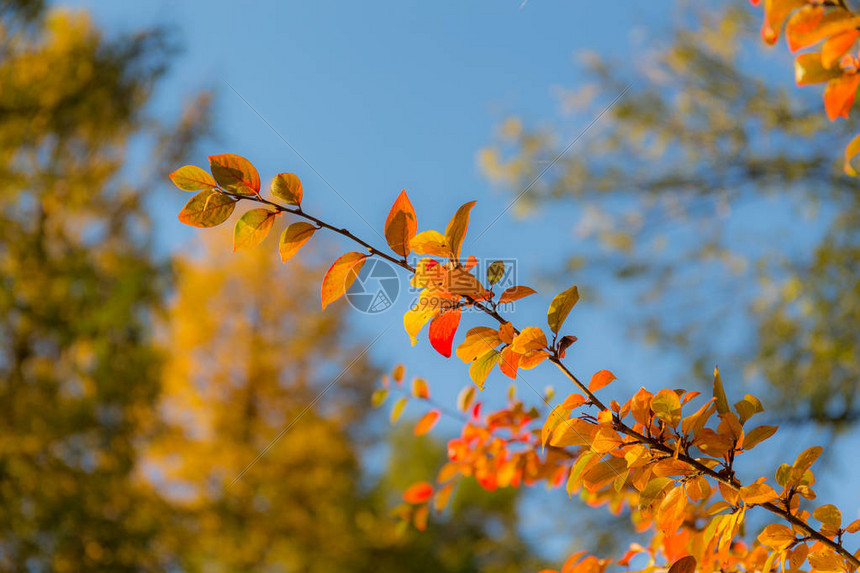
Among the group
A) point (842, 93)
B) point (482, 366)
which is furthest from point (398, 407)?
point (842, 93)

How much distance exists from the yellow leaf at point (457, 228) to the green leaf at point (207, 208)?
169 millimetres

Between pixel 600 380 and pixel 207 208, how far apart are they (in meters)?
0.36

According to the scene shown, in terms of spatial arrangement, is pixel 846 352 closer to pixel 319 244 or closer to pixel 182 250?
pixel 319 244

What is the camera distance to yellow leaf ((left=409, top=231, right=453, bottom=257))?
45 centimetres

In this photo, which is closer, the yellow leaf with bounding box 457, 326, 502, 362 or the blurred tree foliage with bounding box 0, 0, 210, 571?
the yellow leaf with bounding box 457, 326, 502, 362

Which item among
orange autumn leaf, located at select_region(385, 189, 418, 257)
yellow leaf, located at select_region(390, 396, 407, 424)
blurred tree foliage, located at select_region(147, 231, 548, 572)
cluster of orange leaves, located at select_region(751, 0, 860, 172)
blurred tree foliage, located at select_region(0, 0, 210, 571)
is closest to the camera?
cluster of orange leaves, located at select_region(751, 0, 860, 172)

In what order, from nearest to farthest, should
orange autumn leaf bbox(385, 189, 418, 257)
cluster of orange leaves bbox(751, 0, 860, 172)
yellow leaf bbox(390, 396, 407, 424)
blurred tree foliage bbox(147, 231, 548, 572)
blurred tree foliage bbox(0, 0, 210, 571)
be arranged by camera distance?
cluster of orange leaves bbox(751, 0, 860, 172) < orange autumn leaf bbox(385, 189, 418, 257) < yellow leaf bbox(390, 396, 407, 424) < blurred tree foliage bbox(0, 0, 210, 571) < blurred tree foliage bbox(147, 231, 548, 572)

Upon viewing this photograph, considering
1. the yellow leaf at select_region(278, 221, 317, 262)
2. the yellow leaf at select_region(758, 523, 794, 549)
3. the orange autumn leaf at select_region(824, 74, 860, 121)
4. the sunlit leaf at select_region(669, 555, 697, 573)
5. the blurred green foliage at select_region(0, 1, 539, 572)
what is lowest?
the sunlit leaf at select_region(669, 555, 697, 573)

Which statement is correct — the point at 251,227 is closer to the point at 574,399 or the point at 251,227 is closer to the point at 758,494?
the point at 574,399

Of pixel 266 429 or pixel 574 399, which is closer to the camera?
pixel 574 399

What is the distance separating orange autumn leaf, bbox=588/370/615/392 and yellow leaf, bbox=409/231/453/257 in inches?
6.9

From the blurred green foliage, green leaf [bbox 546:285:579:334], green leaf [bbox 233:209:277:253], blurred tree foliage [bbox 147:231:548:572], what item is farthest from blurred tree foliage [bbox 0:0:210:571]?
green leaf [bbox 546:285:579:334]

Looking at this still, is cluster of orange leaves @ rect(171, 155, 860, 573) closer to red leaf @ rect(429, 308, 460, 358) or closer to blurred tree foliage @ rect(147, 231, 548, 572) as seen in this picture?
red leaf @ rect(429, 308, 460, 358)

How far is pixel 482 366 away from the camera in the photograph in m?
0.49
